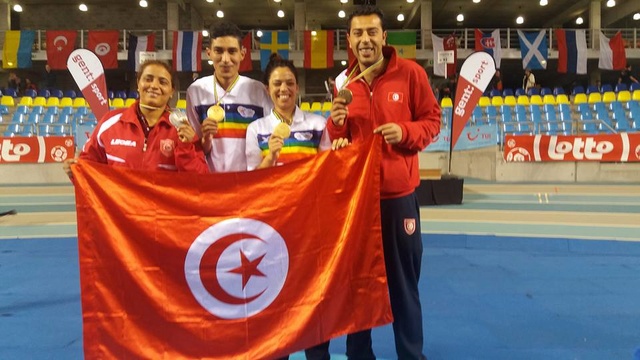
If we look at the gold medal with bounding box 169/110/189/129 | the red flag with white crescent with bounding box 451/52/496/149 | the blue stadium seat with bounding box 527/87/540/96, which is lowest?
the gold medal with bounding box 169/110/189/129

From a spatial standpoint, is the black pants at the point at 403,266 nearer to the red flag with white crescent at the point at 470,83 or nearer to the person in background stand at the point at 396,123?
the person in background stand at the point at 396,123

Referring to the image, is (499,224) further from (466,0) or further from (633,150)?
(466,0)

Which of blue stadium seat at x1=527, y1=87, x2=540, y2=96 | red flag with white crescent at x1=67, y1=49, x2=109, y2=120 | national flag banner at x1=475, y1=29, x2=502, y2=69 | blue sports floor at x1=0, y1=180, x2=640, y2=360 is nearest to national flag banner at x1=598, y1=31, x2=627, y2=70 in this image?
blue stadium seat at x1=527, y1=87, x2=540, y2=96

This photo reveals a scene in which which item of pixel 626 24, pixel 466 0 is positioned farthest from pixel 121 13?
pixel 626 24

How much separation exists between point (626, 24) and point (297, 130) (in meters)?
31.2

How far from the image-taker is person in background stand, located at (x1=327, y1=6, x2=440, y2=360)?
7.55 feet

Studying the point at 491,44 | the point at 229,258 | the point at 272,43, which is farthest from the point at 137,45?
the point at 229,258

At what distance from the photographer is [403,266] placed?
2.38 metres

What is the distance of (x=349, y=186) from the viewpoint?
2332 mm

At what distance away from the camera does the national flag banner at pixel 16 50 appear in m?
20.4

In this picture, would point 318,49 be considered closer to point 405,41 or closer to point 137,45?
point 405,41

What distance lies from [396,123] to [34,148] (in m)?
13.8

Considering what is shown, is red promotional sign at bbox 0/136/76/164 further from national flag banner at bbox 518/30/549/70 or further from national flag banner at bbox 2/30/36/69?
national flag banner at bbox 518/30/549/70

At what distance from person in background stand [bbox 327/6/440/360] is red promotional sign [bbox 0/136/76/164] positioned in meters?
12.8
